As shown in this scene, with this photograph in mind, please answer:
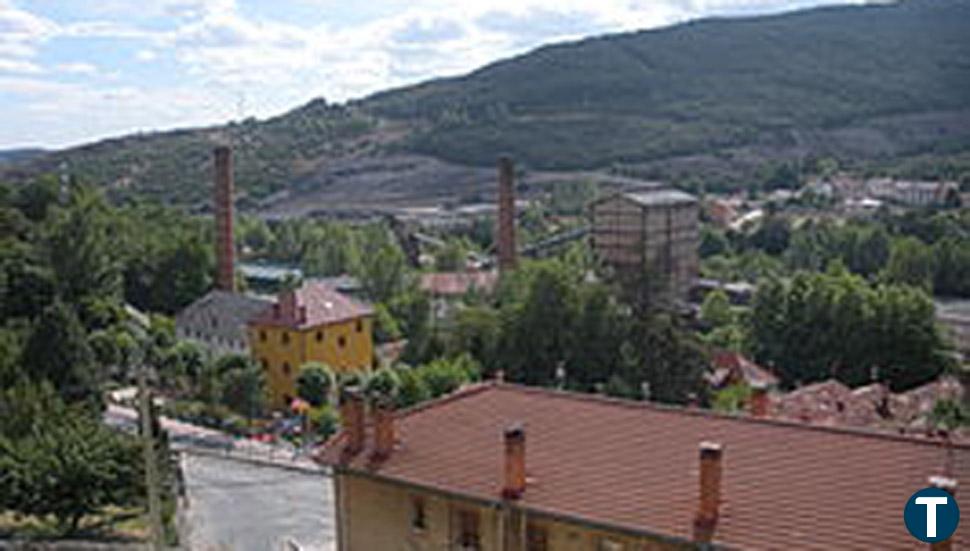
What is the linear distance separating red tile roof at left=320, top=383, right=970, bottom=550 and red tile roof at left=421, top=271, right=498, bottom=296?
61065mm

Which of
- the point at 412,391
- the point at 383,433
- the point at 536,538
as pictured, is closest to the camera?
the point at 536,538

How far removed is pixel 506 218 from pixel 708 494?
78082 millimetres

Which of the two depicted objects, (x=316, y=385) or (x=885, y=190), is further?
(x=885, y=190)

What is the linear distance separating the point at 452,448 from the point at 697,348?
27.1m

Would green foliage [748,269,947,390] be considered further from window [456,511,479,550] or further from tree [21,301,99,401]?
window [456,511,479,550]

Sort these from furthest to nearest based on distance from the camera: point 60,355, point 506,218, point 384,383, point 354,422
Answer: point 506,218 < point 384,383 < point 60,355 < point 354,422

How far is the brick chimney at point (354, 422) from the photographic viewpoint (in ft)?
75.6

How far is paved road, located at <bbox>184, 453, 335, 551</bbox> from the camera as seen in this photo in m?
31.8

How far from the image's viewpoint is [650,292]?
2080 inches

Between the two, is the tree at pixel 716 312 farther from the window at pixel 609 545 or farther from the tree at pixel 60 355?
the window at pixel 609 545

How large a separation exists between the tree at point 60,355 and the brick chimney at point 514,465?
29928 millimetres

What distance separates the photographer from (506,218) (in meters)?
95.8

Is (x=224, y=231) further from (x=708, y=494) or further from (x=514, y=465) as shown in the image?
(x=708, y=494)

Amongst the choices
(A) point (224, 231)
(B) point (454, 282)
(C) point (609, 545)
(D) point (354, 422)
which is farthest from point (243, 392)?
(B) point (454, 282)
